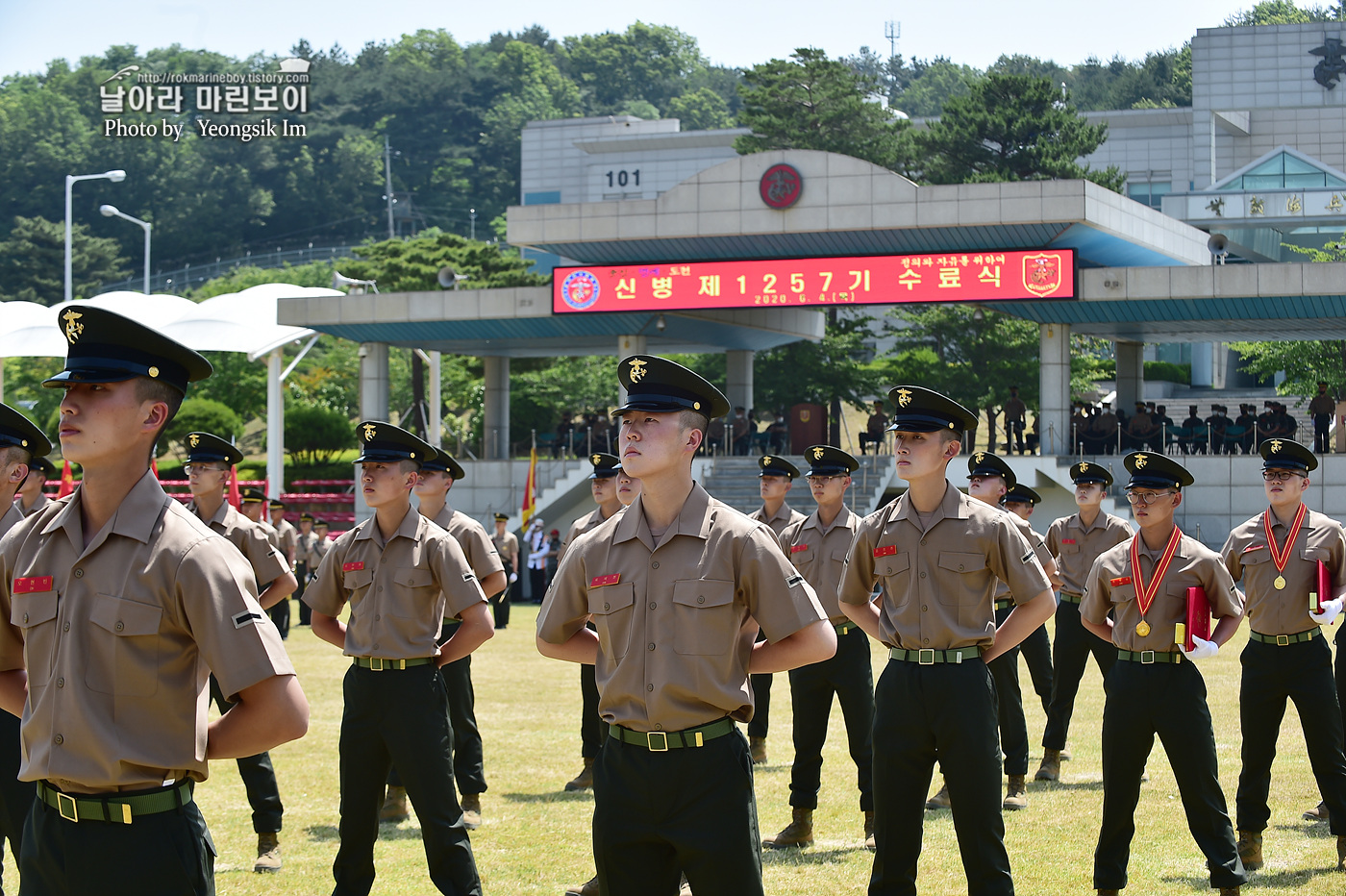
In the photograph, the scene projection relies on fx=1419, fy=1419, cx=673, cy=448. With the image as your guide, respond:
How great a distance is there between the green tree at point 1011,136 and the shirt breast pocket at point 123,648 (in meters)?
51.4

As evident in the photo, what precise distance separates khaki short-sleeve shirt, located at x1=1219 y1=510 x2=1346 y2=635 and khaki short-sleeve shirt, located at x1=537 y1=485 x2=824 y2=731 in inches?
193

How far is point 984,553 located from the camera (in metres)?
7.11

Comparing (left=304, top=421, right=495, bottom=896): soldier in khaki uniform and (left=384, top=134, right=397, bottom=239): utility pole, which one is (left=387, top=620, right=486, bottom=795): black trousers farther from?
(left=384, top=134, right=397, bottom=239): utility pole

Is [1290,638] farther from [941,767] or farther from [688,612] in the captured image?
[688,612]

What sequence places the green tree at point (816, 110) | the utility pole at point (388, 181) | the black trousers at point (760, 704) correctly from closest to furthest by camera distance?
the black trousers at point (760, 704) → the green tree at point (816, 110) → the utility pole at point (388, 181)

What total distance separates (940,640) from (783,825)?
3.33 metres

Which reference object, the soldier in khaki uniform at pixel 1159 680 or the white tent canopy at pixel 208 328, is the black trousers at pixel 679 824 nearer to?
the soldier in khaki uniform at pixel 1159 680

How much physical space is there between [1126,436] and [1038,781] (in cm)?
2147

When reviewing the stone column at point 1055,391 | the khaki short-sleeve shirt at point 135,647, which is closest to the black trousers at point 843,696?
the khaki short-sleeve shirt at point 135,647

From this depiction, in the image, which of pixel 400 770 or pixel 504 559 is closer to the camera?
pixel 400 770

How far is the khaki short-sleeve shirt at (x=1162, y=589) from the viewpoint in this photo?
7.84m

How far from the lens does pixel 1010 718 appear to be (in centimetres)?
1064

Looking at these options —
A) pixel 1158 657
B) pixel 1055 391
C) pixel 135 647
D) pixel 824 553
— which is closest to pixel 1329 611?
pixel 1158 657

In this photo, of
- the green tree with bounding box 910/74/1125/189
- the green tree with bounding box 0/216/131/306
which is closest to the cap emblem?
the green tree with bounding box 910/74/1125/189
